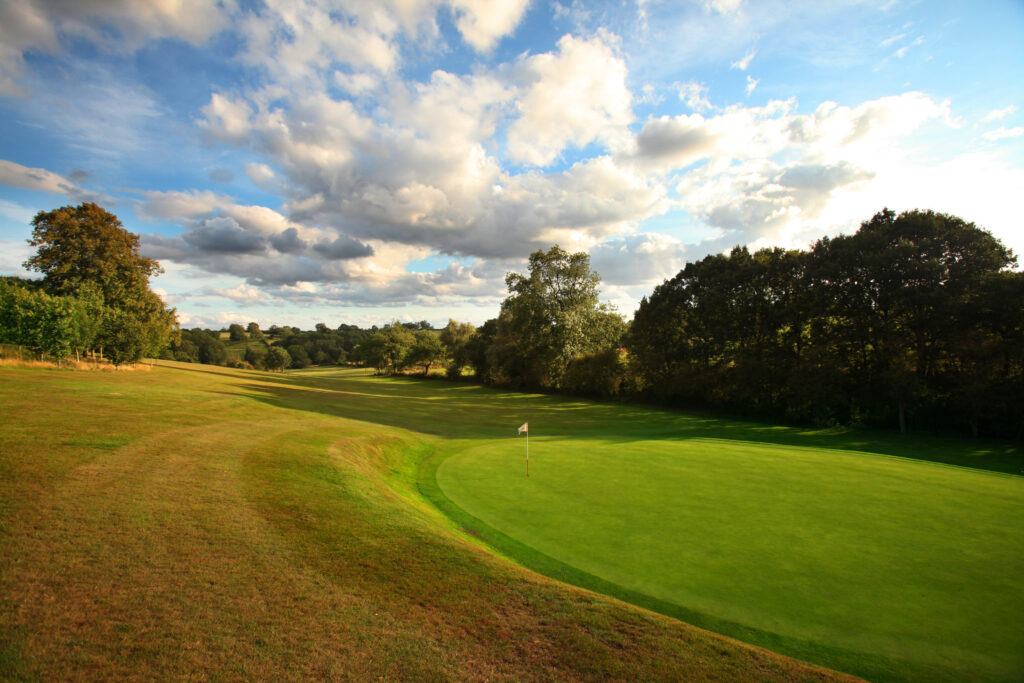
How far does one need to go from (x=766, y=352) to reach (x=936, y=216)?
443 inches

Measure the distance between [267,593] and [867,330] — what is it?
103 ft

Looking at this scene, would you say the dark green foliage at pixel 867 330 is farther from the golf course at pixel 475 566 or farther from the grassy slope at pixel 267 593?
the grassy slope at pixel 267 593

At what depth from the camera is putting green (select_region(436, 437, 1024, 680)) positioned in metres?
5.16

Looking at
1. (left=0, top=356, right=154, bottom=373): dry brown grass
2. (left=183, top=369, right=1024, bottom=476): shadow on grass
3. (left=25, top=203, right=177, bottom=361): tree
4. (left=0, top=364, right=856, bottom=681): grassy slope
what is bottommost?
(left=183, top=369, right=1024, bottom=476): shadow on grass

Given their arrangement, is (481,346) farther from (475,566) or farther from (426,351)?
(475,566)

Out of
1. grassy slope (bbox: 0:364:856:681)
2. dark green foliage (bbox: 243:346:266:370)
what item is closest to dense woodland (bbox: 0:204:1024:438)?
grassy slope (bbox: 0:364:856:681)

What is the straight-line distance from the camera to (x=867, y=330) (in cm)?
2494

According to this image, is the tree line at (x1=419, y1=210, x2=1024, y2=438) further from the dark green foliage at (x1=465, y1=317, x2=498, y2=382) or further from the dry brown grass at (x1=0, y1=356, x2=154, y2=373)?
the dry brown grass at (x1=0, y1=356, x2=154, y2=373)

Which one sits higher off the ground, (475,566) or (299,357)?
(299,357)

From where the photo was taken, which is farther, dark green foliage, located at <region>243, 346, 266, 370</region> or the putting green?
dark green foliage, located at <region>243, 346, 266, 370</region>

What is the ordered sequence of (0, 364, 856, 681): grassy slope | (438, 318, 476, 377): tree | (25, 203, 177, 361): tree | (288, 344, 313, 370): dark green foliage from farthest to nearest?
(288, 344, 313, 370): dark green foliage → (438, 318, 476, 377): tree → (25, 203, 177, 361): tree → (0, 364, 856, 681): grassy slope

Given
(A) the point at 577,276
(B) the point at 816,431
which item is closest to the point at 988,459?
(B) the point at 816,431

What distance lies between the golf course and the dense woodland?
12150mm

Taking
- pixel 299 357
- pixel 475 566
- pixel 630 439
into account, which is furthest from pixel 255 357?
pixel 475 566
